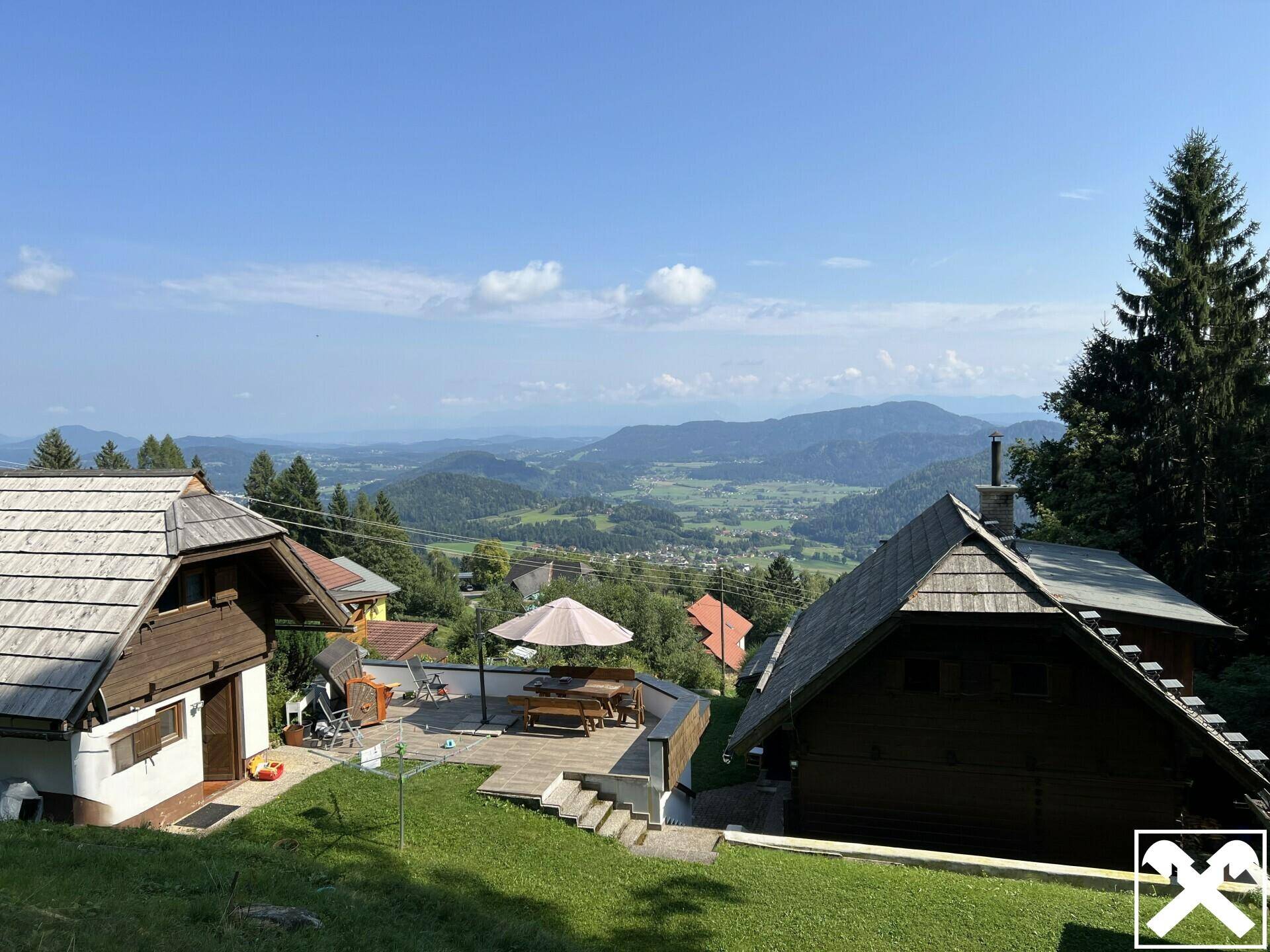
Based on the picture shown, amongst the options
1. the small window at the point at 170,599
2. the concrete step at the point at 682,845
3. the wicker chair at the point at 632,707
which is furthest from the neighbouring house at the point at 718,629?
the small window at the point at 170,599

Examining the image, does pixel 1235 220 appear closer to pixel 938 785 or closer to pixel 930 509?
pixel 930 509

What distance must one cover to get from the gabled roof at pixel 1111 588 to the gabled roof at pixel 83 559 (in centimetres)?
1213

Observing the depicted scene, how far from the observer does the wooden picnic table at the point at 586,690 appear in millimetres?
13562

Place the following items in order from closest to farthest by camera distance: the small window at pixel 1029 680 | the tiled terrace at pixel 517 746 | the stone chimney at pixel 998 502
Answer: the small window at pixel 1029 680 → the tiled terrace at pixel 517 746 → the stone chimney at pixel 998 502

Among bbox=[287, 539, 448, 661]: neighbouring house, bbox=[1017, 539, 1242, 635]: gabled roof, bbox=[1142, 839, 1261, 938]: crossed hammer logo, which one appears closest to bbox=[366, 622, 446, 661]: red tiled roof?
bbox=[287, 539, 448, 661]: neighbouring house

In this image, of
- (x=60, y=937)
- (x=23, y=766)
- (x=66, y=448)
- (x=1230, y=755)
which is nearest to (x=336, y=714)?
(x=23, y=766)

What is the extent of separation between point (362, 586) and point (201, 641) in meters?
17.7

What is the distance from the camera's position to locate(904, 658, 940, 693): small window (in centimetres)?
1144

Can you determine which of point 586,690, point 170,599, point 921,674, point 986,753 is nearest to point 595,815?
point 586,690

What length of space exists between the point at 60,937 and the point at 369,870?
3722 mm

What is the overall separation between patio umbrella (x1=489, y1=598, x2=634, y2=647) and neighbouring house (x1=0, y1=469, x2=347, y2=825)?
3071 millimetres

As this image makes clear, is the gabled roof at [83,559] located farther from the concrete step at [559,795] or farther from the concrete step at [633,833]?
the concrete step at [633,833]

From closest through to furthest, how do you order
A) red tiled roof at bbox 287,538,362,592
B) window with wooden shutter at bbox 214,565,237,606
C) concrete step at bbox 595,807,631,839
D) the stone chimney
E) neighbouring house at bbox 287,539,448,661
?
concrete step at bbox 595,807,631,839 → window with wooden shutter at bbox 214,565,237,606 → the stone chimney → red tiled roof at bbox 287,538,362,592 → neighbouring house at bbox 287,539,448,661

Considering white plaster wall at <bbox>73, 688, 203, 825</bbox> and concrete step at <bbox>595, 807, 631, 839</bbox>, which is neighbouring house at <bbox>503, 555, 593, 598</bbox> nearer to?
white plaster wall at <bbox>73, 688, 203, 825</bbox>
